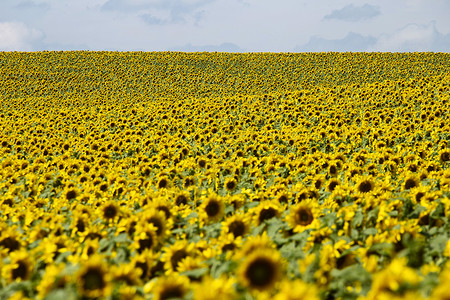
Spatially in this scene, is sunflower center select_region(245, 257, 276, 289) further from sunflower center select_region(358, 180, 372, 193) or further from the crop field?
sunflower center select_region(358, 180, 372, 193)

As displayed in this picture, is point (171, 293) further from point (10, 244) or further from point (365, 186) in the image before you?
point (365, 186)

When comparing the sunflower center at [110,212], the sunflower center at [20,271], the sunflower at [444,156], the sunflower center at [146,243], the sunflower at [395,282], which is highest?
the sunflower at [444,156]

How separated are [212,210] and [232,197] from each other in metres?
0.98

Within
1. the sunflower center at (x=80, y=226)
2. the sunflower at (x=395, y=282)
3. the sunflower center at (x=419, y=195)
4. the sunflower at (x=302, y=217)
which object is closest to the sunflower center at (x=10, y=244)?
the sunflower center at (x=80, y=226)

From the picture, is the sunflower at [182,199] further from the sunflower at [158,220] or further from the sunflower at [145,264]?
the sunflower at [145,264]

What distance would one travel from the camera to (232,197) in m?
6.29

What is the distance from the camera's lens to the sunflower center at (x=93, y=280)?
3.31 metres

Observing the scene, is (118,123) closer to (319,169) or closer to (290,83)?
(319,169)

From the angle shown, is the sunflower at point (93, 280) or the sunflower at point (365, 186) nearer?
the sunflower at point (93, 280)

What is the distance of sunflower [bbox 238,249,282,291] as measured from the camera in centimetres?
306

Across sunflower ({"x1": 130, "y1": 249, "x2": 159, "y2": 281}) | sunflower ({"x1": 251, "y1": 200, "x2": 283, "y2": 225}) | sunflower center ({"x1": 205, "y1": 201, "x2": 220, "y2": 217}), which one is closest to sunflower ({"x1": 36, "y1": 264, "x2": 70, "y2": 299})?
sunflower ({"x1": 130, "y1": 249, "x2": 159, "y2": 281})

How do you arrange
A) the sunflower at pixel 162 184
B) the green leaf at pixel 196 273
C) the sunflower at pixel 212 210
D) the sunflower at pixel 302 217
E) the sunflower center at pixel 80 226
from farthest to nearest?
1. the sunflower at pixel 162 184
2. the sunflower center at pixel 80 226
3. the sunflower at pixel 212 210
4. the sunflower at pixel 302 217
5. the green leaf at pixel 196 273

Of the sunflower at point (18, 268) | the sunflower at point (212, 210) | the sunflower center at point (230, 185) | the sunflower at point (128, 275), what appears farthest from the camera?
the sunflower center at point (230, 185)

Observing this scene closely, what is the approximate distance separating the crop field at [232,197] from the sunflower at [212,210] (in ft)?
0.05
